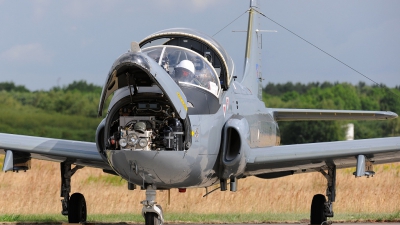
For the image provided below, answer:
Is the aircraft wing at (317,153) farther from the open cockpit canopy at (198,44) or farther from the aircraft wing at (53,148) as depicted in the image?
the aircraft wing at (53,148)

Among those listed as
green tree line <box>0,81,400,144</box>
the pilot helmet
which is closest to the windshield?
the pilot helmet

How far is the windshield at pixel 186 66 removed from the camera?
40.3ft

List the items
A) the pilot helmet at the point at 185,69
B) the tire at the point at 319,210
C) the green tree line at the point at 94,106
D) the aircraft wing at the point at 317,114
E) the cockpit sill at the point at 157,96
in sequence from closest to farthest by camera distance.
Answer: the cockpit sill at the point at 157,96, the pilot helmet at the point at 185,69, the tire at the point at 319,210, the aircraft wing at the point at 317,114, the green tree line at the point at 94,106

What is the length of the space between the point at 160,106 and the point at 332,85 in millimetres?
54448

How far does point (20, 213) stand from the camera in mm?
19281

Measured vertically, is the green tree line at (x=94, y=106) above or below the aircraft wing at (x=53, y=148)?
above

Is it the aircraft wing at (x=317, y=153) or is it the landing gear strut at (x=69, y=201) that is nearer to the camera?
the aircraft wing at (x=317, y=153)

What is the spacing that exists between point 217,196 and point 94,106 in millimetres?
19229

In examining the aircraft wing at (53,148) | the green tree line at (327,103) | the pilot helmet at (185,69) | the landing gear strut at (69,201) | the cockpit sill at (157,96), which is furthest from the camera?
the green tree line at (327,103)

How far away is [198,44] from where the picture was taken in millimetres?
13633

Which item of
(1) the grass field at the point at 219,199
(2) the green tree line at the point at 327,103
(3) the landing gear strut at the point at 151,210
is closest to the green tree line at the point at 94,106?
(2) the green tree line at the point at 327,103

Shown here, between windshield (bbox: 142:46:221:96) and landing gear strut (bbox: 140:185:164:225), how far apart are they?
5.71 ft

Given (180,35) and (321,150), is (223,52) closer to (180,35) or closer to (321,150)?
(180,35)

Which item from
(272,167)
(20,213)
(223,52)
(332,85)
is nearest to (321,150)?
(272,167)
